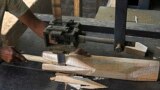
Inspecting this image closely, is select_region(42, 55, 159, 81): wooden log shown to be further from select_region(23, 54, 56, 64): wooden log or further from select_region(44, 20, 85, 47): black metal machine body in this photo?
select_region(44, 20, 85, 47): black metal machine body

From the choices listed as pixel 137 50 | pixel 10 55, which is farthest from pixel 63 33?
pixel 137 50

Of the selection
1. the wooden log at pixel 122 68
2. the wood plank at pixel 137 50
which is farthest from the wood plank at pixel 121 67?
the wood plank at pixel 137 50

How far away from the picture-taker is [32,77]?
56.9 inches

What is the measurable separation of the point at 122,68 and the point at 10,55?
58 cm

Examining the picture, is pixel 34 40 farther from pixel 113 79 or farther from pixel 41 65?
pixel 113 79

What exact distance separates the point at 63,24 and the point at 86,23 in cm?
44

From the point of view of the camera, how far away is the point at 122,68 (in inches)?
55.4

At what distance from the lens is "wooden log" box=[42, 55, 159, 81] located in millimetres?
1370

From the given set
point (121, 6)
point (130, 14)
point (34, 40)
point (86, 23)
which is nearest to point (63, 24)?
point (121, 6)

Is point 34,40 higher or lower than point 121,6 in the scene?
lower

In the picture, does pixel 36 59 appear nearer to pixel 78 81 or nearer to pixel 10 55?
pixel 10 55

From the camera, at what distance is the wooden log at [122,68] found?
1.37 metres

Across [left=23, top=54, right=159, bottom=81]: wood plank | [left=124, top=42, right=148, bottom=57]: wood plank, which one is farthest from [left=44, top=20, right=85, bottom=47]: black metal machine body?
[left=124, top=42, right=148, bottom=57]: wood plank

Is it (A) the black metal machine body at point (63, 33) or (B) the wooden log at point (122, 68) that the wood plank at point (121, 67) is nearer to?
(B) the wooden log at point (122, 68)
